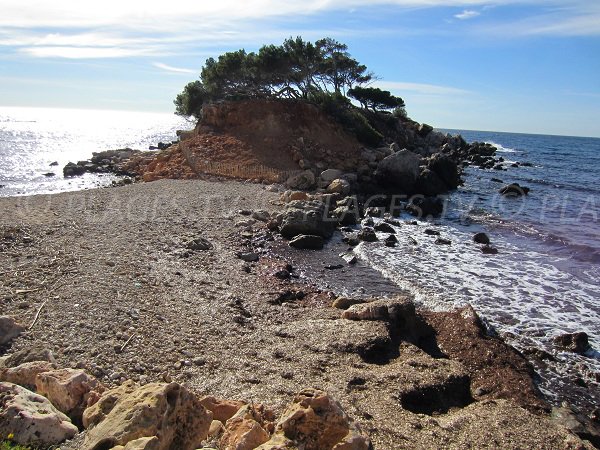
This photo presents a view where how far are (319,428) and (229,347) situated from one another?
448 centimetres

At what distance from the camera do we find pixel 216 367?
8.32 m

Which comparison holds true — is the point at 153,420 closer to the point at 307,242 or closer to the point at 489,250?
the point at 307,242

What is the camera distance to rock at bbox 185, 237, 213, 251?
623 inches

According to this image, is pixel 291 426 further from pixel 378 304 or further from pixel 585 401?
pixel 585 401

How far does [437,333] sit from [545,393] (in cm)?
245

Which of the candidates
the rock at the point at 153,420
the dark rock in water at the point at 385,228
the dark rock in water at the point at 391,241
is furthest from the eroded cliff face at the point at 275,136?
the rock at the point at 153,420

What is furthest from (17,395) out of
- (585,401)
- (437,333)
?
(585,401)

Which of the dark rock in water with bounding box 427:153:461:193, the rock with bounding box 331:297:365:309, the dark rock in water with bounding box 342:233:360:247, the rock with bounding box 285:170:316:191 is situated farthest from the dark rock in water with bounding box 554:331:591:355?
the dark rock in water with bounding box 427:153:461:193

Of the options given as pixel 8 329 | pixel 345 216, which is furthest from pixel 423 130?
pixel 8 329

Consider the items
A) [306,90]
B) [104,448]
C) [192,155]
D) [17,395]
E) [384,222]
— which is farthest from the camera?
[306,90]

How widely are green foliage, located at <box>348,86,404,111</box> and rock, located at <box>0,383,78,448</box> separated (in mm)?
51598

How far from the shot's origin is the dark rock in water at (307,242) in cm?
1772

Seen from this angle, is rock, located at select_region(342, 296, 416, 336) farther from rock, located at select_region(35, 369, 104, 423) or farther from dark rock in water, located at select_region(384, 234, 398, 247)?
dark rock in water, located at select_region(384, 234, 398, 247)

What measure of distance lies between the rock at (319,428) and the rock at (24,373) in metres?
3.49
